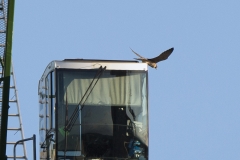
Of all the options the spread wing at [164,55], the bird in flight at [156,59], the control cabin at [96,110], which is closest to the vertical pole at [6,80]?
the control cabin at [96,110]

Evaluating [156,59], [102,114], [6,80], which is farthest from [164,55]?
[6,80]

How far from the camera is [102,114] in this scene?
17547mm

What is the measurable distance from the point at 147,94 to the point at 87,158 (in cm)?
165

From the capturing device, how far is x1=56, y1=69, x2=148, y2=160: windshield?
56.5 ft

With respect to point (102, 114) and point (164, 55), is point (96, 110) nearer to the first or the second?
point (102, 114)

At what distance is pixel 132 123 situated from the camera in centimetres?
1755

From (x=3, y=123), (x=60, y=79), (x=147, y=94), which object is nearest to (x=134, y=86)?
(x=147, y=94)

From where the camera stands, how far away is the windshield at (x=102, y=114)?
17.2 metres

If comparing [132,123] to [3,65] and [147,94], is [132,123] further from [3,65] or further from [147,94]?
[3,65]

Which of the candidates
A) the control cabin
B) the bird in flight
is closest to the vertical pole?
the control cabin

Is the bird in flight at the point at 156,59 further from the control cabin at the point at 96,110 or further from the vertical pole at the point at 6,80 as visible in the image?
the vertical pole at the point at 6,80

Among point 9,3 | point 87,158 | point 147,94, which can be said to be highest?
point 9,3

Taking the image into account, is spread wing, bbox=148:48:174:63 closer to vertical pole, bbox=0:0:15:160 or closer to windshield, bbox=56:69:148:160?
windshield, bbox=56:69:148:160

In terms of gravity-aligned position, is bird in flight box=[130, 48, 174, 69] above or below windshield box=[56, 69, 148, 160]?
above
